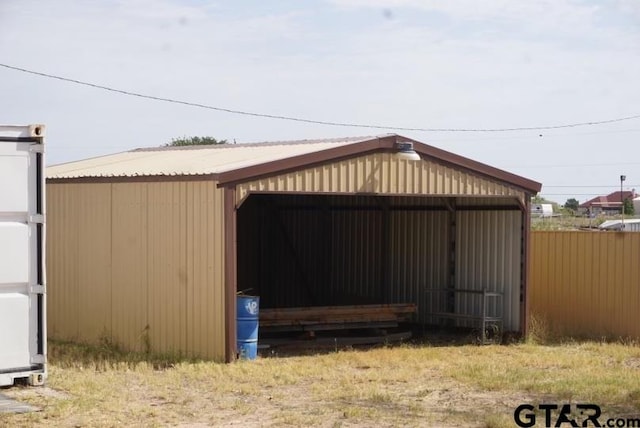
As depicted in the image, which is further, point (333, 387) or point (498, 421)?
point (333, 387)

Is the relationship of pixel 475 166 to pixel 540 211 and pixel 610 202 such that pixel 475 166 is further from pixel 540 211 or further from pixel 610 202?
pixel 610 202

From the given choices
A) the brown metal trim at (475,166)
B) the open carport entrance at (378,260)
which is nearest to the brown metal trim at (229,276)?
the open carport entrance at (378,260)

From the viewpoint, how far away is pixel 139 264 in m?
14.2

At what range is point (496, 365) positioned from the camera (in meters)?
13.4

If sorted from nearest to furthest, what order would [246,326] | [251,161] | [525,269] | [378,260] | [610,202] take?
1. [246,326]
2. [251,161]
3. [525,269]
4. [378,260]
5. [610,202]

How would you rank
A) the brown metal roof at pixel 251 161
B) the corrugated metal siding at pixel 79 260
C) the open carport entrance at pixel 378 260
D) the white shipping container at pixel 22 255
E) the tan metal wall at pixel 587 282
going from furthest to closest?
the open carport entrance at pixel 378 260, the tan metal wall at pixel 587 282, the corrugated metal siding at pixel 79 260, the brown metal roof at pixel 251 161, the white shipping container at pixel 22 255

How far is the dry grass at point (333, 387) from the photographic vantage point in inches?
387

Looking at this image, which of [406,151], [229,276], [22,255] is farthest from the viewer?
[406,151]

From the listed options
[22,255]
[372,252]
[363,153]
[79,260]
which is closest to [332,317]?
[363,153]

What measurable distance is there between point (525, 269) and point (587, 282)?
116 cm

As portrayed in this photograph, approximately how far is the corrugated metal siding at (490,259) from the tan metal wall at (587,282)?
0.82 metres

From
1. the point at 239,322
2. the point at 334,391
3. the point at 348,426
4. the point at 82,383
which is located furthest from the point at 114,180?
the point at 348,426

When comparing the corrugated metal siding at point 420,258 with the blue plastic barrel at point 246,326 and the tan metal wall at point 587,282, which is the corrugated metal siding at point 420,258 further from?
the blue plastic barrel at point 246,326

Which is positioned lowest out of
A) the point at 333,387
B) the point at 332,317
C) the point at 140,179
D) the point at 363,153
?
the point at 333,387
